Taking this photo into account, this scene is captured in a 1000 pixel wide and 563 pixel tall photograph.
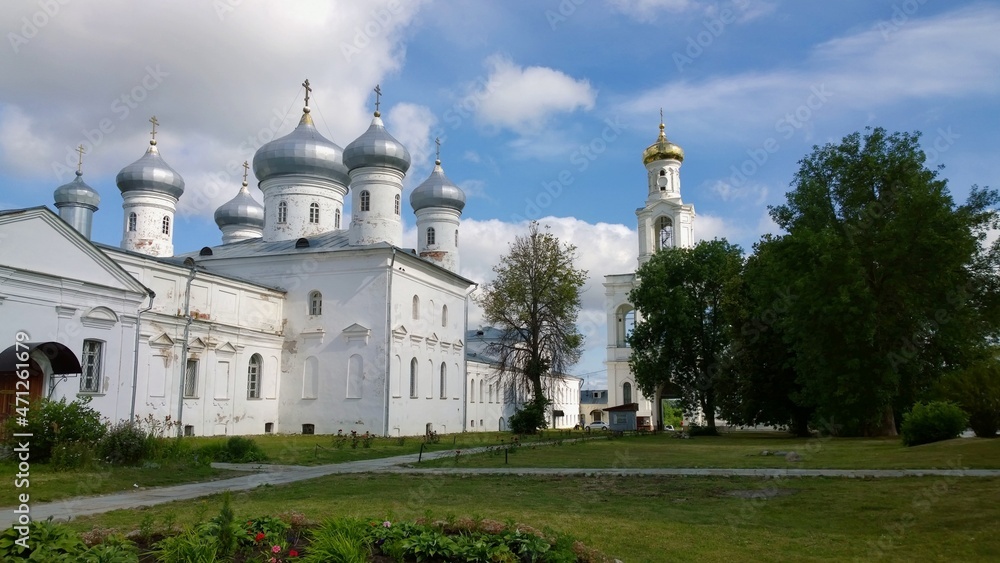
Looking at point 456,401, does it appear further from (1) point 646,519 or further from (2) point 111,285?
(1) point 646,519

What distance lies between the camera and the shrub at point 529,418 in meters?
34.7

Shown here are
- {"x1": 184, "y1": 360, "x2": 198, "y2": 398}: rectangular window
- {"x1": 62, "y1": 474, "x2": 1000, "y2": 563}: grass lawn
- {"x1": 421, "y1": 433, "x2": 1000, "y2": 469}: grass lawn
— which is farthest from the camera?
{"x1": 184, "y1": 360, "x2": 198, "y2": 398}: rectangular window

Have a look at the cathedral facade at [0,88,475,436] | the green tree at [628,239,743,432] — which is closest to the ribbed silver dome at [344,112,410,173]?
the cathedral facade at [0,88,475,436]

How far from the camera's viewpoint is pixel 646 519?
30.5 feet

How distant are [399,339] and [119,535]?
27623 millimetres

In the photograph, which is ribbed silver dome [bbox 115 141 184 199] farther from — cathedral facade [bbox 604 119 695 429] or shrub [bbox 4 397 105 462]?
cathedral facade [bbox 604 119 695 429]

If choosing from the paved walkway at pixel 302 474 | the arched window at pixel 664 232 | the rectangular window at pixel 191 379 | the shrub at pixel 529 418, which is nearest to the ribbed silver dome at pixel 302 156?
the rectangular window at pixel 191 379

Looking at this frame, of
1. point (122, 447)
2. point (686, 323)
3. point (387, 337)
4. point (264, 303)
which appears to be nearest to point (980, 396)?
point (686, 323)

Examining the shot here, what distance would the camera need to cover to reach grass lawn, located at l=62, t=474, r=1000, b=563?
7.60 m

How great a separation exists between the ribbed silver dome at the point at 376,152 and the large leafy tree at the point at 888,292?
19.4 m

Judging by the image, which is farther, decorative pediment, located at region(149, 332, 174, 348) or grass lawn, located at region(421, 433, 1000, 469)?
decorative pediment, located at region(149, 332, 174, 348)

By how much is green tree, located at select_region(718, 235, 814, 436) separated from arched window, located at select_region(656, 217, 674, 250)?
24847 millimetres

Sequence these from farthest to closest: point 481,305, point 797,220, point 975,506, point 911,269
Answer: point 481,305, point 797,220, point 911,269, point 975,506

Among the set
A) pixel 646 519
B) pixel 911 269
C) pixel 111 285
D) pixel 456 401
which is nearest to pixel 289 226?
pixel 456 401
